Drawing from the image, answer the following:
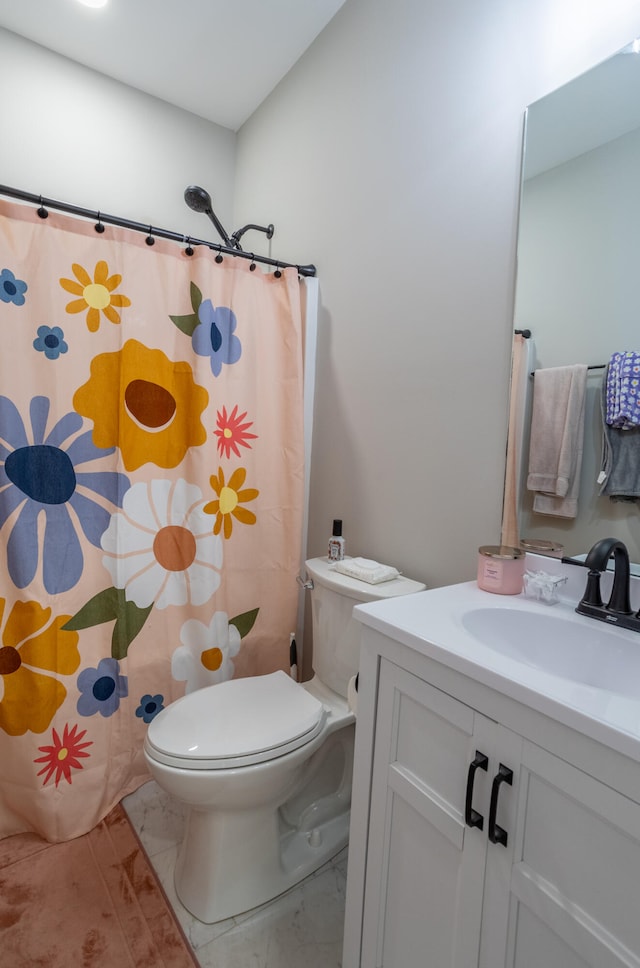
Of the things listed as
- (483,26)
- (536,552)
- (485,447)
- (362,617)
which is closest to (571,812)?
(362,617)

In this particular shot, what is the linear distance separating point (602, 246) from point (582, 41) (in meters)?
0.43

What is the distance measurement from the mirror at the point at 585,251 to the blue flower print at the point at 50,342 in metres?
1.24

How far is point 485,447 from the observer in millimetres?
1193

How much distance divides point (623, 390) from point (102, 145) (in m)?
2.22

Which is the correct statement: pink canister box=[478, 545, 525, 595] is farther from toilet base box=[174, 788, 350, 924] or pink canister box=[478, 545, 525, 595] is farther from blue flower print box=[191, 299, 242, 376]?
blue flower print box=[191, 299, 242, 376]

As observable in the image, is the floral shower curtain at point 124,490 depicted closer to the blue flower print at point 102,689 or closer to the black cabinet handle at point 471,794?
the blue flower print at point 102,689

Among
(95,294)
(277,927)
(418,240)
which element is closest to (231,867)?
(277,927)

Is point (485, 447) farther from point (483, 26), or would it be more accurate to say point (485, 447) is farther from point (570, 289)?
point (483, 26)

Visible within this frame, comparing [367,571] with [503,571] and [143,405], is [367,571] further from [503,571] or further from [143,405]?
[143,405]

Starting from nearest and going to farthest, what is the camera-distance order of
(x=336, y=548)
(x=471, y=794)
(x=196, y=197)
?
(x=471, y=794), (x=336, y=548), (x=196, y=197)

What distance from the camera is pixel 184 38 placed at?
1.75m

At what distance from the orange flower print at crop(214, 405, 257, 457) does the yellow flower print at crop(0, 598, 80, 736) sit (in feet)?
2.35

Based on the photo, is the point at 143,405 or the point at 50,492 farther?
the point at 143,405

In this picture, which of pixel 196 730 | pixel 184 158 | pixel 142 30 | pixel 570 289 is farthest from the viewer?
pixel 184 158
